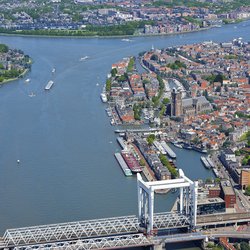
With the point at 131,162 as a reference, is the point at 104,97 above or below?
below

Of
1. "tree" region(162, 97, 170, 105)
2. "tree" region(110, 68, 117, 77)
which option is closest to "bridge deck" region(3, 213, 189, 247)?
"tree" region(162, 97, 170, 105)

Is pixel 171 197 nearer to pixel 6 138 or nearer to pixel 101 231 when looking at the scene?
pixel 101 231

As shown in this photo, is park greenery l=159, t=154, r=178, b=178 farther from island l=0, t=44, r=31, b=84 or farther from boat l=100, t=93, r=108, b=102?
island l=0, t=44, r=31, b=84

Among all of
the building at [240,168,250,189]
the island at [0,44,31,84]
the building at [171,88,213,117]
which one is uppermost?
the building at [240,168,250,189]

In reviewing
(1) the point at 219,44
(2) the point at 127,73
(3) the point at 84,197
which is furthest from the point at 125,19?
(3) the point at 84,197

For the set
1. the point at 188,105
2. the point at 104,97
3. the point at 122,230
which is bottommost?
the point at 104,97

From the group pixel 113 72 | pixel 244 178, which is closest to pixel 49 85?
pixel 113 72

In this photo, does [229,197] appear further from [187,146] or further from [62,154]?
[62,154]
